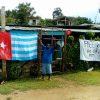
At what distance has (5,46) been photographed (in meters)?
13.0

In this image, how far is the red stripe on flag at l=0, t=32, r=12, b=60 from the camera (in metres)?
12.9

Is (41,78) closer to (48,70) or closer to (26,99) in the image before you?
(48,70)

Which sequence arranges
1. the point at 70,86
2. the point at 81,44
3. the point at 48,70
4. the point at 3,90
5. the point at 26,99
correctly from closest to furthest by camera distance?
1. the point at 26,99
2. the point at 3,90
3. the point at 70,86
4. the point at 48,70
5. the point at 81,44

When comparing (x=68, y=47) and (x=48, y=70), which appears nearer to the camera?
(x=48, y=70)

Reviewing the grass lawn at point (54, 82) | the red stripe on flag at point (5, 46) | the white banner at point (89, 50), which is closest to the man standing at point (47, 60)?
the grass lawn at point (54, 82)

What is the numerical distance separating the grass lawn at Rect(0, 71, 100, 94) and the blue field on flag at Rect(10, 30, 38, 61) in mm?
954

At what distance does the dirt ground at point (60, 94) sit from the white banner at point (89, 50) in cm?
379

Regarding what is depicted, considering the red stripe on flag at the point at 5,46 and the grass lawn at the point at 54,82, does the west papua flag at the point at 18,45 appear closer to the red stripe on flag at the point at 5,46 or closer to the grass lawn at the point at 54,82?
the red stripe on flag at the point at 5,46

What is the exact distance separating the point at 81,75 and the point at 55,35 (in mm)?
2116

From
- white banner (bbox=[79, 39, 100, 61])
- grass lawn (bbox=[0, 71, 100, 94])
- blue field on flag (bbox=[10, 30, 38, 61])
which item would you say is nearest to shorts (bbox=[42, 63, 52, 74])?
A: grass lawn (bbox=[0, 71, 100, 94])

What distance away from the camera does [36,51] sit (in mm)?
14141

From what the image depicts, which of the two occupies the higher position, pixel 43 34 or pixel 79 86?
pixel 43 34

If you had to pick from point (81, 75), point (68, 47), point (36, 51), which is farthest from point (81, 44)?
point (36, 51)

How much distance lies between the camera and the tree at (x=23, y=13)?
179 ft
